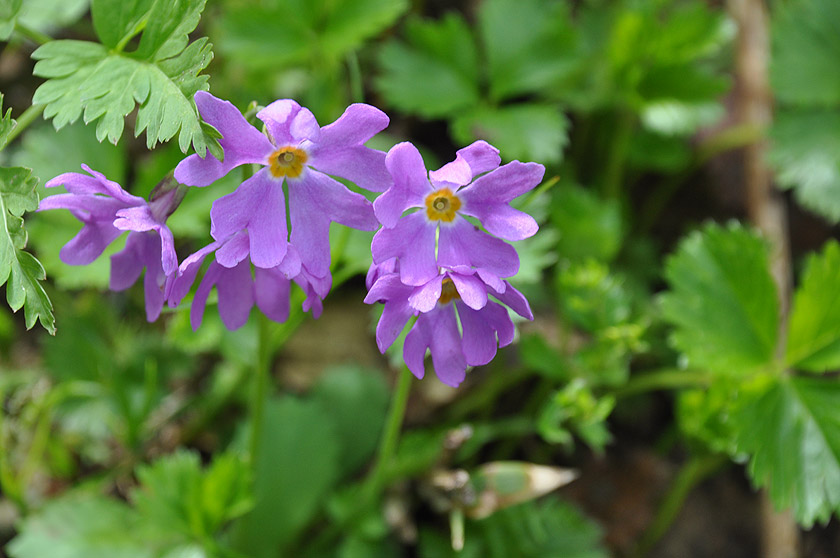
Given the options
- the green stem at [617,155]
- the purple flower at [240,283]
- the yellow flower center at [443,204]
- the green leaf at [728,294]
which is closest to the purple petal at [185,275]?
the purple flower at [240,283]

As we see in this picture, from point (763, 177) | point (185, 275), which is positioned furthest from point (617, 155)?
point (185, 275)

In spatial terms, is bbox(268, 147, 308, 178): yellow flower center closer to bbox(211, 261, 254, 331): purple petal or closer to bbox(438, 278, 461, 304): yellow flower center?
bbox(211, 261, 254, 331): purple petal

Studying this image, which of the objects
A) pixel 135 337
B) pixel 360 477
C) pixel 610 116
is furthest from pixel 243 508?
pixel 610 116

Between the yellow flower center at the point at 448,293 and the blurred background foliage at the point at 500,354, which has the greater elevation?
the yellow flower center at the point at 448,293

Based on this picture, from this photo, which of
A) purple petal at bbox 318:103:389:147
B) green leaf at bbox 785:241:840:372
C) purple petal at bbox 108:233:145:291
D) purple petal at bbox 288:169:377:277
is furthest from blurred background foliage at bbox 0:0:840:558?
purple petal at bbox 318:103:389:147

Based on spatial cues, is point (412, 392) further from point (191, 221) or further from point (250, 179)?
point (250, 179)

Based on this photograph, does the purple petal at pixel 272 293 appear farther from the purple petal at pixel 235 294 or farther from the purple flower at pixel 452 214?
the purple flower at pixel 452 214

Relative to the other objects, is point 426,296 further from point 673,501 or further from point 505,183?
point 673,501
